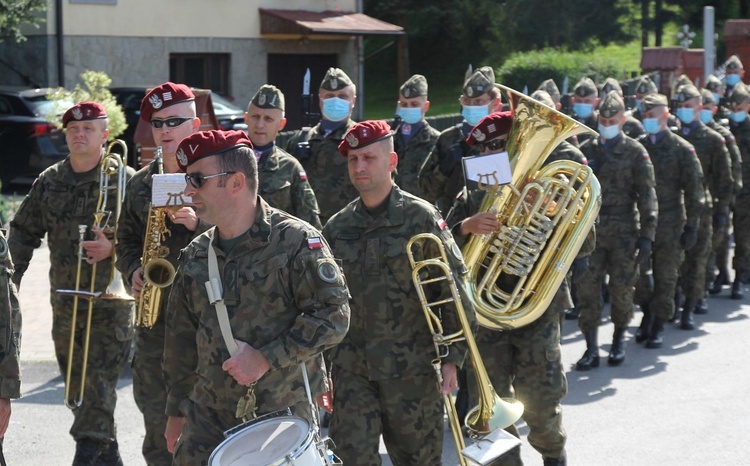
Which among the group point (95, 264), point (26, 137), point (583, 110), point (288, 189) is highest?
point (583, 110)

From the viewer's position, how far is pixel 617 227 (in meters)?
10.1

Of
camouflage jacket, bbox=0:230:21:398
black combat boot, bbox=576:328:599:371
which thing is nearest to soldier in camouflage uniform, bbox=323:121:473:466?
camouflage jacket, bbox=0:230:21:398

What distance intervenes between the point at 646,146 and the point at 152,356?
6337 millimetres

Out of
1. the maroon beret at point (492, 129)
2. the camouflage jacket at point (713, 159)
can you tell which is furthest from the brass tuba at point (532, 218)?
the camouflage jacket at point (713, 159)

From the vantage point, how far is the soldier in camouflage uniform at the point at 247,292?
15.3ft

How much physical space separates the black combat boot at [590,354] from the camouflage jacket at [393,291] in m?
4.45

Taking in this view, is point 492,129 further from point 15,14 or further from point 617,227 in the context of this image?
point 15,14

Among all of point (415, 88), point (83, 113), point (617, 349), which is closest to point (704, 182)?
point (617, 349)

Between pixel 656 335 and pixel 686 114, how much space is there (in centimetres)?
273

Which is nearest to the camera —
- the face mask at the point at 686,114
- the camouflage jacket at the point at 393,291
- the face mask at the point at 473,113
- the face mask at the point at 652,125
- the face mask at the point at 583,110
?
the camouflage jacket at the point at 393,291

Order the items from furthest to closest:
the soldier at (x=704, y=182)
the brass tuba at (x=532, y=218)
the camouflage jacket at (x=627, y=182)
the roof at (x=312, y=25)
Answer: the roof at (x=312, y=25) < the soldier at (x=704, y=182) < the camouflage jacket at (x=627, y=182) < the brass tuba at (x=532, y=218)

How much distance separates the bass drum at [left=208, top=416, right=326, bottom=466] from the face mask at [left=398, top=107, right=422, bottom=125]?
5740mm

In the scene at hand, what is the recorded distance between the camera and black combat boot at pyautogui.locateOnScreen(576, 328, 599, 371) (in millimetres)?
9953

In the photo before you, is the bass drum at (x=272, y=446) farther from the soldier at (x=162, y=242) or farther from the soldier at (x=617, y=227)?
the soldier at (x=617, y=227)
